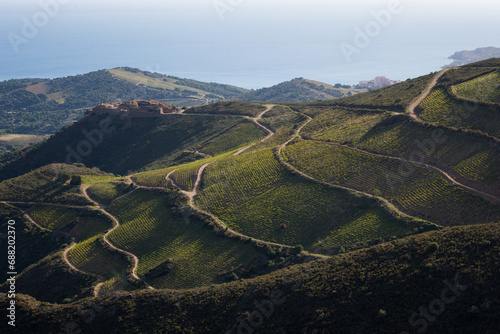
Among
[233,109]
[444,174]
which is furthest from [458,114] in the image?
[233,109]

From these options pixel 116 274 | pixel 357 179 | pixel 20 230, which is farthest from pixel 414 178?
pixel 20 230

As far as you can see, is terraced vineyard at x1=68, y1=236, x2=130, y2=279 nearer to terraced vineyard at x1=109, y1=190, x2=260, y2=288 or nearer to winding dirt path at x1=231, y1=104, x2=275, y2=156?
terraced vineyard at x1=109, y1=190, x2=260, y2=288

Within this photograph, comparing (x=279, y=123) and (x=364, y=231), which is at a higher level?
(x=279, y=123)

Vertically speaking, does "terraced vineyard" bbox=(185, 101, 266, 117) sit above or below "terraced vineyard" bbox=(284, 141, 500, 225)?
above

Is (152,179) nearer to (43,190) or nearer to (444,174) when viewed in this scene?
(43,190)

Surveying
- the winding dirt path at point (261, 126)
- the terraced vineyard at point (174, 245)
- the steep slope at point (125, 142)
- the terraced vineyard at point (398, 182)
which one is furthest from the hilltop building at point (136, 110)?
the terraced vineyard at point (398, 182)

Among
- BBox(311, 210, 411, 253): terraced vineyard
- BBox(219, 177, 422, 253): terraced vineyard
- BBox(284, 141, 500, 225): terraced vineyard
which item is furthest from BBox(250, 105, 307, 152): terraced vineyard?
BBox(311, 210, 411, 253): terraced vineyard

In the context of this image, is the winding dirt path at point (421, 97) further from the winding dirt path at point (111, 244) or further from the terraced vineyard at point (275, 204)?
the winding dirt path at point (111, 244)

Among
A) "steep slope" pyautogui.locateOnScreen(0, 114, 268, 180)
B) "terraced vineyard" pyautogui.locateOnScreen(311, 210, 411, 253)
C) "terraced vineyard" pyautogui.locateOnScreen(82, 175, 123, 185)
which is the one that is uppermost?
"steep slope" pyautogui.locateOnScreen(0, 114, 268, 180)

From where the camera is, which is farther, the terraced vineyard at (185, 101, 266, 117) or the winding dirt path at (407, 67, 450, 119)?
the terraced vineyard at (185, 101, 266, 117)
